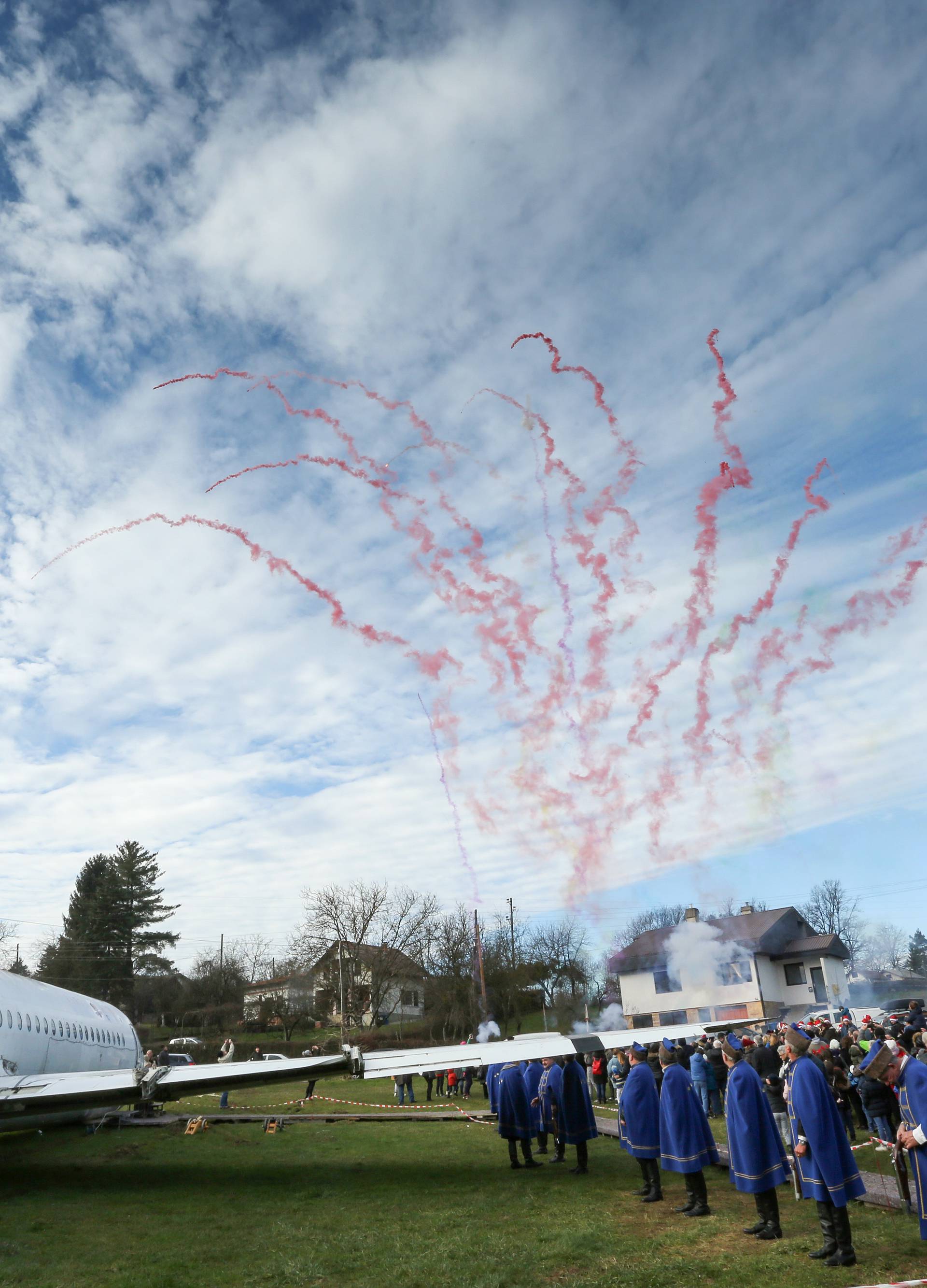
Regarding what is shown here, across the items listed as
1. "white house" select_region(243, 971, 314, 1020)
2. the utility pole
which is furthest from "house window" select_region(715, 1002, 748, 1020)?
"white house" select_region(243, 971, 314, 1020)

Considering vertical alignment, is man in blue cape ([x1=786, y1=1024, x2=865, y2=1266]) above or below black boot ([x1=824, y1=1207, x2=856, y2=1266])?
above

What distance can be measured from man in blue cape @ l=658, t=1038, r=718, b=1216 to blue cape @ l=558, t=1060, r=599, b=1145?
318cm

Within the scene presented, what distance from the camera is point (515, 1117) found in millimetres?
15008

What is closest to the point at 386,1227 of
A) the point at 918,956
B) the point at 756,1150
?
the point at 756,1150

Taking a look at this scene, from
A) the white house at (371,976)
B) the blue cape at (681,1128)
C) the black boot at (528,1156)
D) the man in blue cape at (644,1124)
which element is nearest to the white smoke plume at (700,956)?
the white house at (371,976)

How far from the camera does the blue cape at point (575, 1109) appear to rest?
46.0ft

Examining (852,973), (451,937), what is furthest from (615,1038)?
(852,973)

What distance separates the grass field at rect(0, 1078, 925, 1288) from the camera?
855 centimetres

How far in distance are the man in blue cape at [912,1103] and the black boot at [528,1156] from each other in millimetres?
8674

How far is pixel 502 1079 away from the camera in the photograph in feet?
50.7

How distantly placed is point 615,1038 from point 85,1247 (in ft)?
27.7

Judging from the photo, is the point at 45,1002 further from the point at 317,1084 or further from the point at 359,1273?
the point at 317,1084

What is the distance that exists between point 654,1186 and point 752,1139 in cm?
309

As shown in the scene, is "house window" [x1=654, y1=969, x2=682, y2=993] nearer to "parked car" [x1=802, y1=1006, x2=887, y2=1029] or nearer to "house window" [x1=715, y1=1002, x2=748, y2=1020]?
"house window" [x1=715, y1=1002, x2=748, y2=1020]
